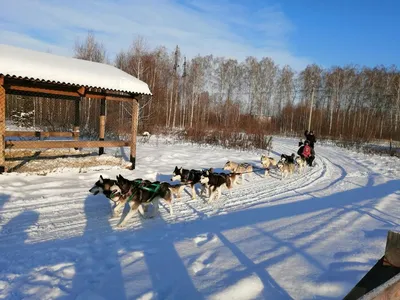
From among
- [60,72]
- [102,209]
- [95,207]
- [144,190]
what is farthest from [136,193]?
[60,72]

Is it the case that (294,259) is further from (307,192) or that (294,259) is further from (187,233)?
(307,192)

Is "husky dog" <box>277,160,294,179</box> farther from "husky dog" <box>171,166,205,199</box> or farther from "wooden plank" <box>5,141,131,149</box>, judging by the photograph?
"wooden plank" <box>5,141,131,149</box>

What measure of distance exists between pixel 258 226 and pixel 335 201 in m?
3.41

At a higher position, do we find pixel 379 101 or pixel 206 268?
pixel 379 101

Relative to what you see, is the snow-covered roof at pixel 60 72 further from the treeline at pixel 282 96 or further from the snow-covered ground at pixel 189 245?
the treeline at pixel 282 96

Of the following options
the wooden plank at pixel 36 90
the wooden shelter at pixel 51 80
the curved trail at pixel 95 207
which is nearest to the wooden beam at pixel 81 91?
the wooden shelter at pixel 51 80

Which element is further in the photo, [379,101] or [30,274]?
[379,101]

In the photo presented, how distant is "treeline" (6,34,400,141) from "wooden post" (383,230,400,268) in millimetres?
34014

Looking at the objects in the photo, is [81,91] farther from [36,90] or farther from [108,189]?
[108,189]

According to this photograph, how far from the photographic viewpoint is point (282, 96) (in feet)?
179

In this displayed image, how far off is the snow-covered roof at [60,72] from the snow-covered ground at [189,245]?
292 centimetres

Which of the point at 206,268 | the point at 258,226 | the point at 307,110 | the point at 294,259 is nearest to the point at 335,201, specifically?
the point at 258,226

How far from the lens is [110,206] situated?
609cm

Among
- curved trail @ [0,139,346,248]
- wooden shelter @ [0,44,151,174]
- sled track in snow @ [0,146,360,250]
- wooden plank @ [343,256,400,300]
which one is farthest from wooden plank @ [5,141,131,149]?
wooden plank @ [343,256,400,300]
